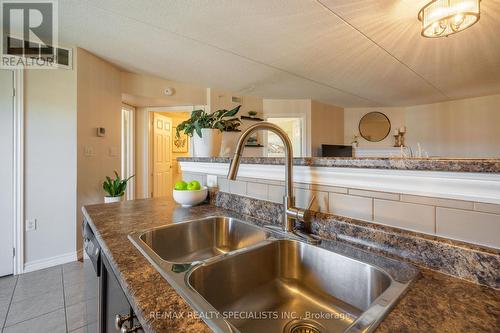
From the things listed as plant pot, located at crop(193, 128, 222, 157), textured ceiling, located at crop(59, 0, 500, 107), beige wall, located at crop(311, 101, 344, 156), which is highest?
textured ceiling, located at crop(59, 0, 500, 107)

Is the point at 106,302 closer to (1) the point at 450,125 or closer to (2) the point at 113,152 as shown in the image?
(2) the point at 113,152

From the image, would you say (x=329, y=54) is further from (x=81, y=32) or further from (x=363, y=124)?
(x=363, y=124)

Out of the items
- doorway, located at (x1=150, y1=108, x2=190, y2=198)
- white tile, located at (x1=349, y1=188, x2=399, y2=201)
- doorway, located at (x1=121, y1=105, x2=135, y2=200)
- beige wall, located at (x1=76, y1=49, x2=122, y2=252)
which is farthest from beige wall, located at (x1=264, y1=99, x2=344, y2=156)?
white tile, located at (x1=349, y1=188, x2=399, y2=201)

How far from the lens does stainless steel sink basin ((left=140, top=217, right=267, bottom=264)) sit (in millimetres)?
910

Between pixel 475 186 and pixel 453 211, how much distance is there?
0.08 m

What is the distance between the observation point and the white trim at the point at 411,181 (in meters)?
0.50

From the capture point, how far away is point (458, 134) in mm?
4430

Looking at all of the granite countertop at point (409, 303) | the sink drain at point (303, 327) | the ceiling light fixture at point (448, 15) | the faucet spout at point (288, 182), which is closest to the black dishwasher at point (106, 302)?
the granite countertop at point (409, 303)

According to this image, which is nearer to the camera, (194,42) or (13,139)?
(13,139)

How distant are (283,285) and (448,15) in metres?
2.16

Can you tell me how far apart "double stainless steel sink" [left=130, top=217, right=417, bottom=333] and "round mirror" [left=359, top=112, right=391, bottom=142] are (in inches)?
203

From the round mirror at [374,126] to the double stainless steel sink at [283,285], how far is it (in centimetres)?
515

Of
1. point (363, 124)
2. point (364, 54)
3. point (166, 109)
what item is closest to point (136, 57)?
point (166, 109)

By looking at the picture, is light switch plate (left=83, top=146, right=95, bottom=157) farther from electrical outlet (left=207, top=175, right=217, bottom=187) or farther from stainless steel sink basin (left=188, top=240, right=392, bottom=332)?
stainless steel sink basin (left=188, top=240, right=392, bottom=332)
